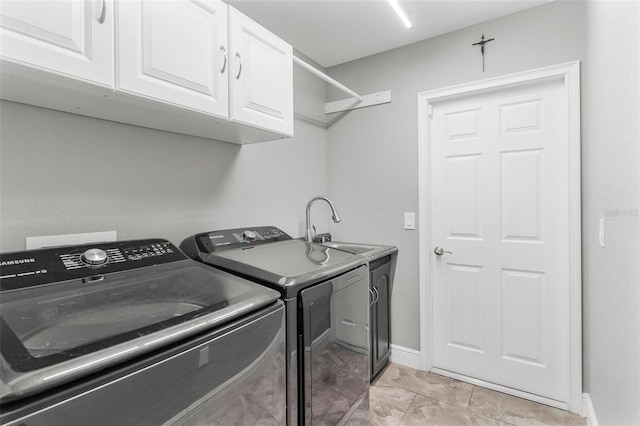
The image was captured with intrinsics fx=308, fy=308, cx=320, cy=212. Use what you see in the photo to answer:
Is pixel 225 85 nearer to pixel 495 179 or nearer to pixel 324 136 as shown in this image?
pixel 324 136

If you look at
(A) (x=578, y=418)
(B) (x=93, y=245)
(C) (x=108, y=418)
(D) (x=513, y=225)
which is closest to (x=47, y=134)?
(B) (x=93, y=245)

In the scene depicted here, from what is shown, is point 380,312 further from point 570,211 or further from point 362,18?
point 362,18

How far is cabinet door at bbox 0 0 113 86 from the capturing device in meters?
0.81

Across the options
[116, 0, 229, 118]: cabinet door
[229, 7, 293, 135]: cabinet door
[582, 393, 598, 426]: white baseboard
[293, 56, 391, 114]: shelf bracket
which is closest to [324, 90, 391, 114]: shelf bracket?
[293, 56, 391, 114]: shelf bracket

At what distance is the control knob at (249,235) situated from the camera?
5.83 feet

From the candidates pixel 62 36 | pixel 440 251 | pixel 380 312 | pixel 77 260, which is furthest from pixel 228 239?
pixel 440 251

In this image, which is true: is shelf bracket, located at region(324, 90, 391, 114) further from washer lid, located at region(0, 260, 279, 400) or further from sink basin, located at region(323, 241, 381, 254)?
washer lid, located at region(0, 260, 279, 400)

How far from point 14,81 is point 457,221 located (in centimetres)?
250

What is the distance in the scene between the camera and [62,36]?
35.2 inches

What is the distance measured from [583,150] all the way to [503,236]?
0.71 m

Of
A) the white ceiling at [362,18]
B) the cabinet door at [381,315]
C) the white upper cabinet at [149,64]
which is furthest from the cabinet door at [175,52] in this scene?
the cabinet door at [381,315]

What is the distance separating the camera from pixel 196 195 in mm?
1741

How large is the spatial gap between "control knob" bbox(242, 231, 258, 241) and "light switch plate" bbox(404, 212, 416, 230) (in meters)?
1.29

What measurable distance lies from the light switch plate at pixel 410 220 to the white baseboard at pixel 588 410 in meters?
1.48
